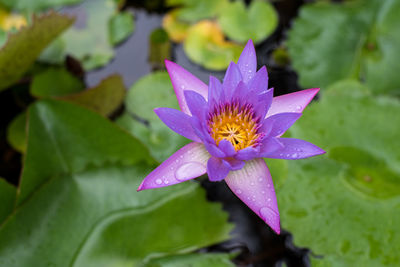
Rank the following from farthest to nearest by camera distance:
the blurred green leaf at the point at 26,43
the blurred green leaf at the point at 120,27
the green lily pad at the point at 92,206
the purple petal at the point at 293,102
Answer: the blurred green leaf at the point at 120,27 < the blurred green leaf at the point at 26,43 < the green lily pad at the point at 92,206 < the purple petal at the point at 293,102

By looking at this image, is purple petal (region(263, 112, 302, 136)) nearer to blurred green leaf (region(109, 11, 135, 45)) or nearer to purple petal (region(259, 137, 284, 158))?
purple petal (region(259, 137, 284, 158))

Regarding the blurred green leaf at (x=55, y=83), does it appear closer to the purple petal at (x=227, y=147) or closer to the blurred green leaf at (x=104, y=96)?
the blurred green leaf at (x=104, y=96)

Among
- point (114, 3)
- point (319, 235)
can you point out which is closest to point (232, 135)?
point (319, 235)

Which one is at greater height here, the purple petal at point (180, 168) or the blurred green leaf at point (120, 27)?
the blurred green leaf at point (120, 27)

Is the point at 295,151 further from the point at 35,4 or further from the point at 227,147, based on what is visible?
the point at 35,4

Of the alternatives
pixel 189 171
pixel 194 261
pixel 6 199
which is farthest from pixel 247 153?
pixel 6 199

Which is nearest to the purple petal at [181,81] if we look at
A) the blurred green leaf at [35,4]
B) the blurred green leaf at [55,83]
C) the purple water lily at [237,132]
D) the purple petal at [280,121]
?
the purple water lily at [237,132]
